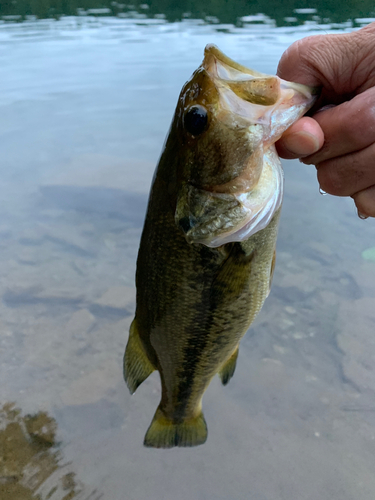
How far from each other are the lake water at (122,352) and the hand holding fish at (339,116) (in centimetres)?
202

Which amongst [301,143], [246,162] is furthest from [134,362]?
[301,143]

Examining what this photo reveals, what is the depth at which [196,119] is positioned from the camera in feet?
4.64

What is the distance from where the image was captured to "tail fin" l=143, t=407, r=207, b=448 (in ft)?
7.68

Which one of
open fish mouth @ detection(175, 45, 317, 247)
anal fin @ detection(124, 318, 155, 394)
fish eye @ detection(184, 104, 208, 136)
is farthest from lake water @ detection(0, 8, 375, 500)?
fish eye @ detection(184, 104, 208, 136)

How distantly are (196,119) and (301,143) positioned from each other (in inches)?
16.1

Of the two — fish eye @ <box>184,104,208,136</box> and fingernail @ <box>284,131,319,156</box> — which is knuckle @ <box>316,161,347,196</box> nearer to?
fingernail @ <box>284,131,319,156</box>

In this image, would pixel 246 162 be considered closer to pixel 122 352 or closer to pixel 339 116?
pixel 339 116

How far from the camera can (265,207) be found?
4.84 ft

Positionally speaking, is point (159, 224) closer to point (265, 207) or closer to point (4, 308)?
point (265, 207)

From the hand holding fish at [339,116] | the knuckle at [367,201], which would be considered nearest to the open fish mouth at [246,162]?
the hand holding fish at [339,116]

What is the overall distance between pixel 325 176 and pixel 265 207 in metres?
0.50

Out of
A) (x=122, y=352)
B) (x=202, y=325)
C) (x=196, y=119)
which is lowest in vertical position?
(x=122, y=352)

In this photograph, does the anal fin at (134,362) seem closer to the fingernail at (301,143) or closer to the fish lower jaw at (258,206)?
the fish lower jaw at (258,206)

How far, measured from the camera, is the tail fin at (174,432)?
2340 millimetres
